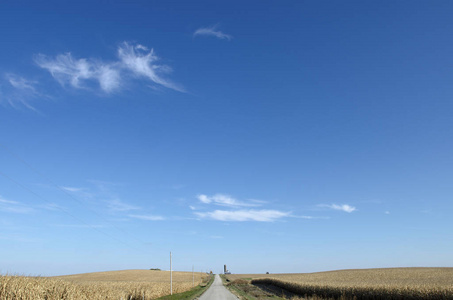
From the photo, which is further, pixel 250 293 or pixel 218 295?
pixel 250 293

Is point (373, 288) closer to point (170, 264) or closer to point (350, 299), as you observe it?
point (350, 299)

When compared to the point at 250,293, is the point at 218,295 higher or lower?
higher

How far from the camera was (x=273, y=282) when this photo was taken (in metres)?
76.7

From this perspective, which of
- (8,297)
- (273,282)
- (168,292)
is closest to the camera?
(8,297)

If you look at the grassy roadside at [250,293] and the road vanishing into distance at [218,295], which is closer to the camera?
the road vanishing into distance at [218,295]

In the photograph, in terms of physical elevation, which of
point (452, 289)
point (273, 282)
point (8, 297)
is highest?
point (8, 297)

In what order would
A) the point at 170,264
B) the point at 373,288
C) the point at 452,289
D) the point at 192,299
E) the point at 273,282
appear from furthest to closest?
the point at 273,282
the point at 170,264
the point at 192,299
the point at 373,288
the point at 452,289

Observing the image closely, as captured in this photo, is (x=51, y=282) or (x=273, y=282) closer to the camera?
(x=51, y=282)

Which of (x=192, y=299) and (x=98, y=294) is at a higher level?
(x=98, y=294)

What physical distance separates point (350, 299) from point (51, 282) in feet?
98.0

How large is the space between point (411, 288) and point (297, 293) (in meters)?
25.3

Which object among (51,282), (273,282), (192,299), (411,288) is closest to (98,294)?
(51,282)

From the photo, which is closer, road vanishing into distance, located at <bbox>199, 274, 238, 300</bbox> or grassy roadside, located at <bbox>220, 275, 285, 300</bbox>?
road vanishing into distance, located at <bbox>199, 274, 238, 300</bbox>

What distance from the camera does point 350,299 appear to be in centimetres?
3578
